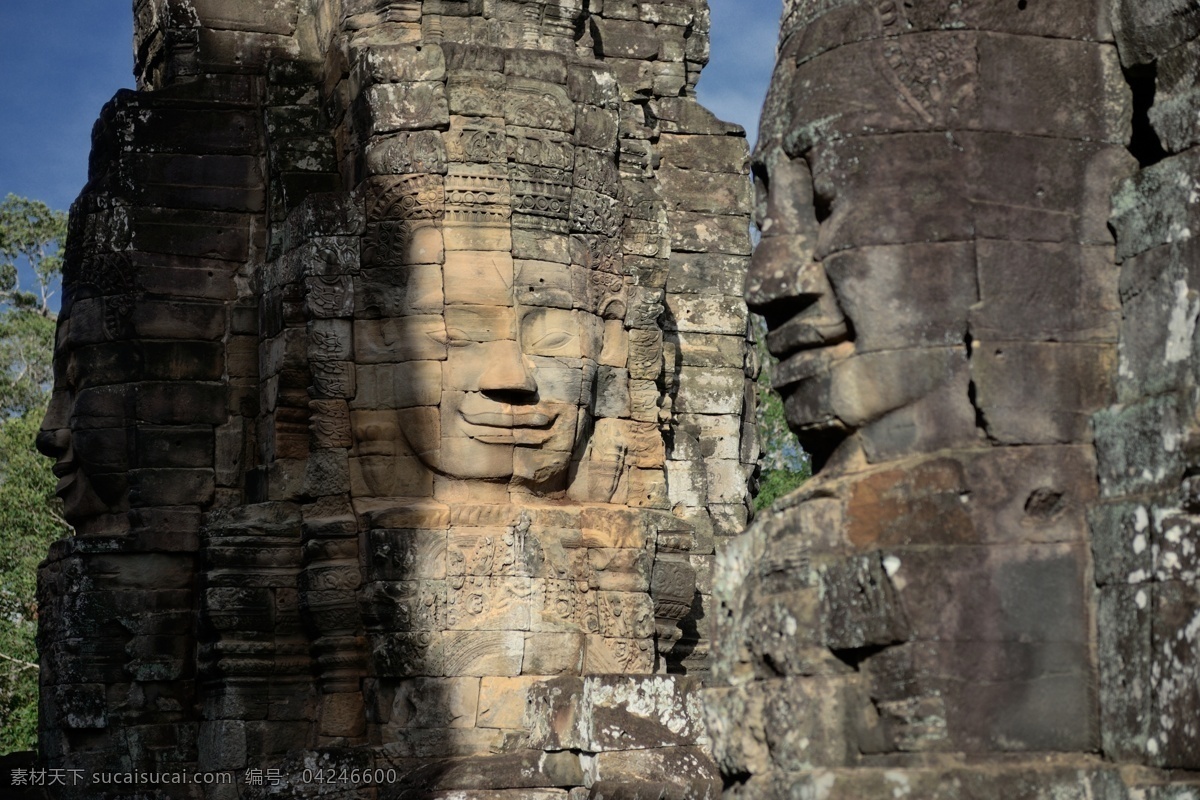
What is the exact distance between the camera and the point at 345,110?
15539 mm

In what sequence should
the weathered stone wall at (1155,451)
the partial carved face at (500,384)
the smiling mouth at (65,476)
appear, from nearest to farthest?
the weathered stone wall at (1155,451) < the partial carved face at (500,384) < the smiling mouth at (65,476)

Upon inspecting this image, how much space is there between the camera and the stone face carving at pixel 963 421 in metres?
6.75

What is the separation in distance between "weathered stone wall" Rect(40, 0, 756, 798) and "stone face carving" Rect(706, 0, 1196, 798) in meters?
4.39

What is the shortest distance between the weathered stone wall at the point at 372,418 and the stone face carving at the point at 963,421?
4.39 meters

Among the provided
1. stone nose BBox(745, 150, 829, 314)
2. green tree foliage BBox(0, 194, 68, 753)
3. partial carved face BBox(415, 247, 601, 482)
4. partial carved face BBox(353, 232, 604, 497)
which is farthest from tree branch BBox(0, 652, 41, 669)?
stone nose BBox(745, 150, 829, 314)

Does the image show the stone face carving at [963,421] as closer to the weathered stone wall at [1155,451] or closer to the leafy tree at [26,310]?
the weathered stone wall at [1155,451]

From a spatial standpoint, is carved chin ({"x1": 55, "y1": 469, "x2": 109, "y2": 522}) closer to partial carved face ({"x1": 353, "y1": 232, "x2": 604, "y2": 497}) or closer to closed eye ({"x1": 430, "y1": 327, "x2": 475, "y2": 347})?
partial carved face ({"x1": 353, "y1": 232, "x2": 604, "y2": 497})

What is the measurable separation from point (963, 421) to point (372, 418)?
804 cm

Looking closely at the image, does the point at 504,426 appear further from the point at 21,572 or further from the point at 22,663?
the point at 21,572

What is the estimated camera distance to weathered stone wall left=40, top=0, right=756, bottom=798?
1386 centimetres

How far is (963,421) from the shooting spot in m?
6.98

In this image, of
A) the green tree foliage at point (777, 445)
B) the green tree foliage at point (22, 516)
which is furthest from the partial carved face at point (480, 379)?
the green tree foliage at point (777, 445)

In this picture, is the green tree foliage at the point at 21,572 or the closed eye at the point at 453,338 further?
the green tree foliage at the point at 21,572

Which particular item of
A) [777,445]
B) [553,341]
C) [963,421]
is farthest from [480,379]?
[777,445]
